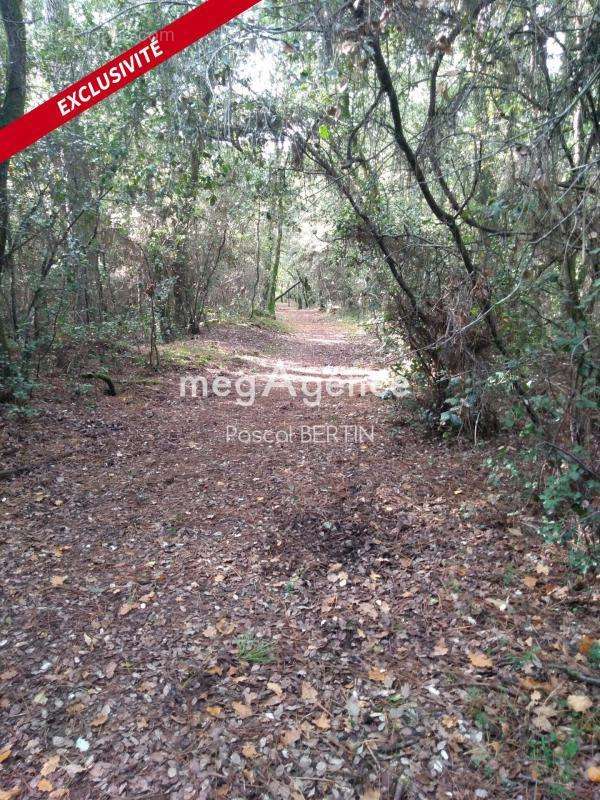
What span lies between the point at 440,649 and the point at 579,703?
694 millimetres

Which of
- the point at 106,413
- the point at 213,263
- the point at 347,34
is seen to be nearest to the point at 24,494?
the point at 106,413

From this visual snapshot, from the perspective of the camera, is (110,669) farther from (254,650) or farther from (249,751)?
(249,751)

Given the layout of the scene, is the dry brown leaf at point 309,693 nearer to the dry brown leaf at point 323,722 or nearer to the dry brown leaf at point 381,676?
the dry brown leaf at point 323,722

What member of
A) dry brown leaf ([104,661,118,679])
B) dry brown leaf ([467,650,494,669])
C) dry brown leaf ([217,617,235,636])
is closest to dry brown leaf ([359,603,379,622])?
dry brown leaf ([467,650,494,669])

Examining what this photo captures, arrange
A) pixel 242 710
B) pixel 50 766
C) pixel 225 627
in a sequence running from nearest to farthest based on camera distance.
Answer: pixel 50 766, pixel 242 710, pixel 225 627

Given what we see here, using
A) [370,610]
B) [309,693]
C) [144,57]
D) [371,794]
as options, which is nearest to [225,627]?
[309,693]

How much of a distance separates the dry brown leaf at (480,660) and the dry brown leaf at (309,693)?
0.86 meters

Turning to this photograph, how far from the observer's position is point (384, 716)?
233 centimetres

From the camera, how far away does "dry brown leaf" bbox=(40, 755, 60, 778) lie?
6.96ft

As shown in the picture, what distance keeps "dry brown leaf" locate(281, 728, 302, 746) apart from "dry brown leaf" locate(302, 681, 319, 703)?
0.17 meters

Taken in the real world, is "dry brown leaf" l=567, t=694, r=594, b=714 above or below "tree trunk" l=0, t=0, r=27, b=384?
below

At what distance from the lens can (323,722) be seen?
2.33 meters

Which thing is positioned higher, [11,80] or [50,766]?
[11,80]

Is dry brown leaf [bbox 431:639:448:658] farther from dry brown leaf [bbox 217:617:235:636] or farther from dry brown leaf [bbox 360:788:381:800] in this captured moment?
dry brown leaf [bbox 217:617:235:636]
